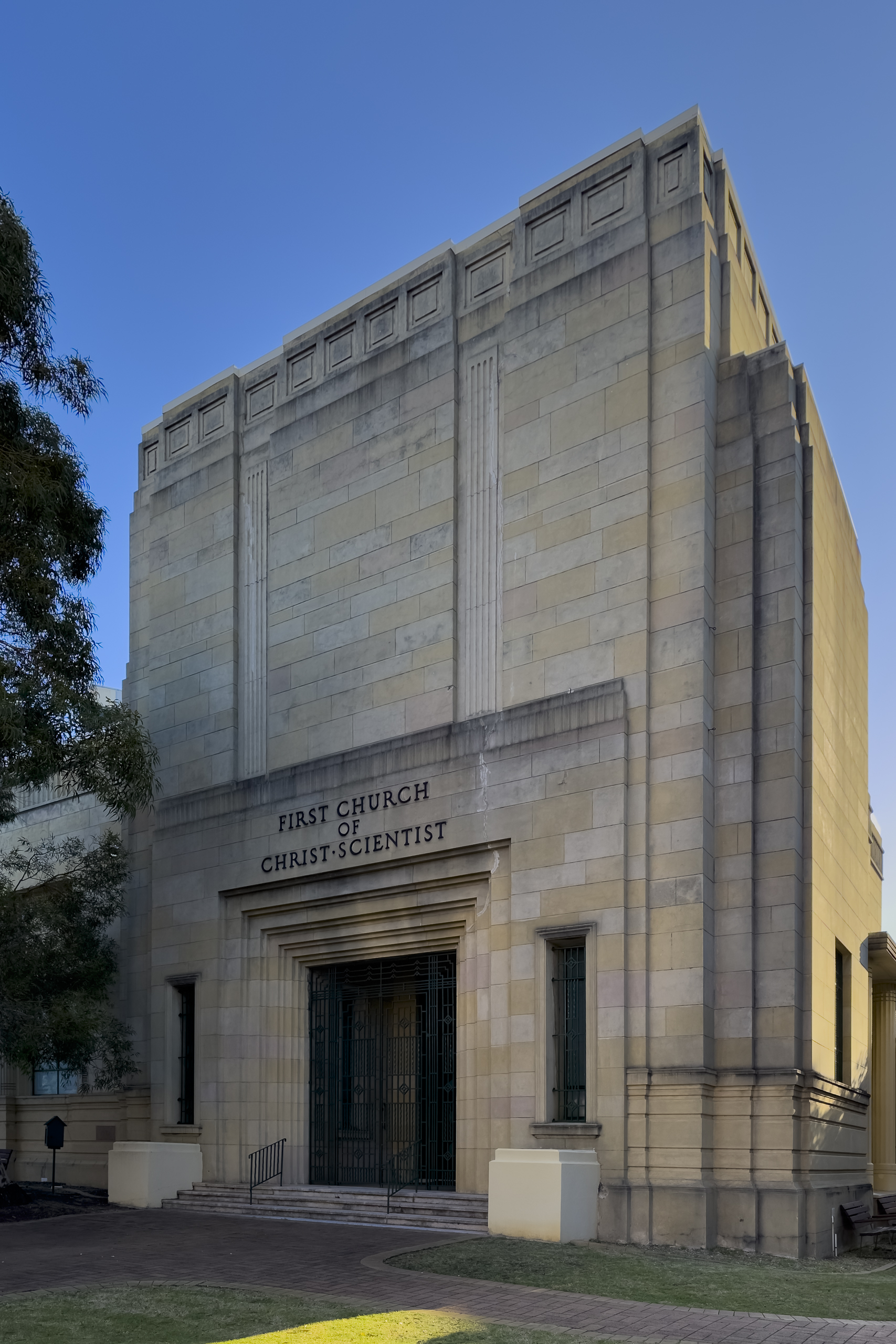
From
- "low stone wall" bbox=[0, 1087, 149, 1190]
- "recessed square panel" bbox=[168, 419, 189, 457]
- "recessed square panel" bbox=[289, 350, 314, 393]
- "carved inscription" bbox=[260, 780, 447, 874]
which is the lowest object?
Answer: "low stone wall" bbox=[0, 1087, 149, 1190]

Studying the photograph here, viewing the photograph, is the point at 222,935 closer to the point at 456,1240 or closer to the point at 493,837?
the point at 493,837

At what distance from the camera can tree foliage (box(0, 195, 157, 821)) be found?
1909 centimetres

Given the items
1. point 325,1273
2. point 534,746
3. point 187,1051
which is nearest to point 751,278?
point 534,746

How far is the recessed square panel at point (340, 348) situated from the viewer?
26359 mm

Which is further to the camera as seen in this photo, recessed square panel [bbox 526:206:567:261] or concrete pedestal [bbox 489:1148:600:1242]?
recessed square panel [bbox 526:206:567:261]

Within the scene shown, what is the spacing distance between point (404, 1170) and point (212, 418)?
15705 millimetres

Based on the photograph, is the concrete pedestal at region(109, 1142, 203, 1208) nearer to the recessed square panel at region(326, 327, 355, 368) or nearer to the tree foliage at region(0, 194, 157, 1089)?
the tree foliage at region(0, 194, 157, 1089)

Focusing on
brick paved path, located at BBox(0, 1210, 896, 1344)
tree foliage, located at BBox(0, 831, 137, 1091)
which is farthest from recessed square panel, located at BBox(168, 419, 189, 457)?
brick paved path, located at BBox(0, 1210, 896, 1344)

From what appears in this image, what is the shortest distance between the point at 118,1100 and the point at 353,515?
12944mm

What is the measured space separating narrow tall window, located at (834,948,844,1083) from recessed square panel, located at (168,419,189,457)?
17047 mm

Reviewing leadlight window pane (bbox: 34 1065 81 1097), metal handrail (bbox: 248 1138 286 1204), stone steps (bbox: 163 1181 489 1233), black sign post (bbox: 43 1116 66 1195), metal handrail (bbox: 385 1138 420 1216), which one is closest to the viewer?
stone steps (bbox: 163 1181 489 1233)

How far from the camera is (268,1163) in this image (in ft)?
79.1

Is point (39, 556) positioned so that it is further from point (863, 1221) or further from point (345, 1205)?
point (863, 1221)

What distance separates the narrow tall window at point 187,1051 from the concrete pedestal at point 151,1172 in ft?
4.05
